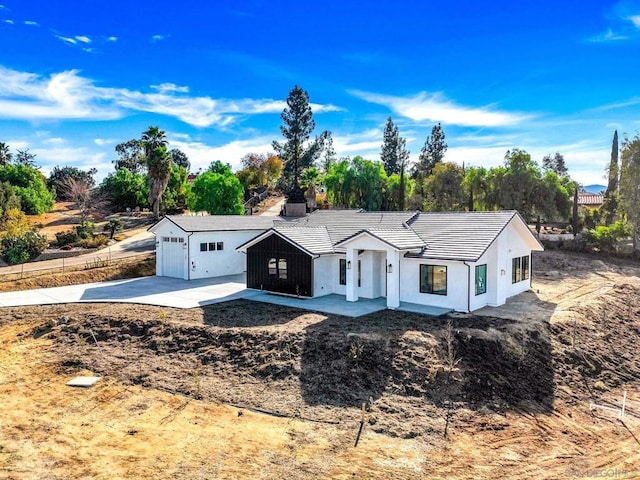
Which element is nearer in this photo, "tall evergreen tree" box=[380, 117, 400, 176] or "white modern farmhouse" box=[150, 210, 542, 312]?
"white modern farmhouse" box=[150, 210, 542, 312]

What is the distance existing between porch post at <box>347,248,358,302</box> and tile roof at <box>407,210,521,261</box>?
277 cm

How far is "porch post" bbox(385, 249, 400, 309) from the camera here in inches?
700

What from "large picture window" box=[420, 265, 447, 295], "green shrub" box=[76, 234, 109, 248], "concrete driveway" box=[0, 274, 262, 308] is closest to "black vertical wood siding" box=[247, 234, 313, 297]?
"concrete driveway" box=[0, 274, 262, 308]

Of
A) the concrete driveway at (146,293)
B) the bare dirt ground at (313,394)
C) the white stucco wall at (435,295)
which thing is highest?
the white stucco wall at (435,295)

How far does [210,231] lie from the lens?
25672mm

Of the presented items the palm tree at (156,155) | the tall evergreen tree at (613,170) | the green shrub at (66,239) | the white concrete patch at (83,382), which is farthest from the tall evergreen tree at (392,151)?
the white concrete patch at (83,382)

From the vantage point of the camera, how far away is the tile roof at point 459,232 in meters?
17.2

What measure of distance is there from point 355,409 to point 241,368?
383 cm

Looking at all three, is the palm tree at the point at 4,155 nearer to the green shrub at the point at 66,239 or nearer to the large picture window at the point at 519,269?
the green shrub at the point at 66,239

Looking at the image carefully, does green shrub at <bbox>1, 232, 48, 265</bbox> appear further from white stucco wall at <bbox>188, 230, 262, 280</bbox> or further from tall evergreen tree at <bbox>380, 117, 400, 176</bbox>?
tall evergreen tree at <bbox>380, 117, 400, 176</bbox>

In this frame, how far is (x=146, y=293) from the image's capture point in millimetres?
21406

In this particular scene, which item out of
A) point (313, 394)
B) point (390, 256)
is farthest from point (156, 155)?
point (313, 394)

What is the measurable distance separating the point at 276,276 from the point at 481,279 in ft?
29.9

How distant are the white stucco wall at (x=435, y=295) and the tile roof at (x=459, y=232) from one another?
0.54m
